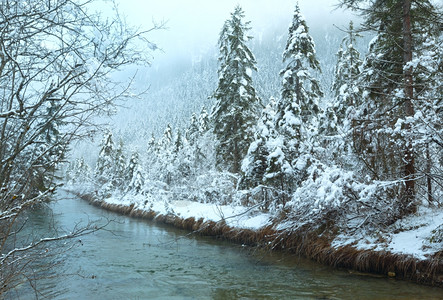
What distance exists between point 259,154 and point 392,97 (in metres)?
6.41

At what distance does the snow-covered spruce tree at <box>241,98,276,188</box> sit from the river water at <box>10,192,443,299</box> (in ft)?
12.5

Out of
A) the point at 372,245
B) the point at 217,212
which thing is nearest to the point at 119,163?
the point at 217,212

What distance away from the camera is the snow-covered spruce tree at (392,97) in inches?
366

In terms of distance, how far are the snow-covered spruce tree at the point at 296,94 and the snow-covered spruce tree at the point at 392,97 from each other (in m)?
3.52

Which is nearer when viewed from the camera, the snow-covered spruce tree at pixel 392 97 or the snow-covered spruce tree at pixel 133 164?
the snow-covered spruce tree at pixel 392 97

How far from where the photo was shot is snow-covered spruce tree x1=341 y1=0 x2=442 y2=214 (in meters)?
9.29

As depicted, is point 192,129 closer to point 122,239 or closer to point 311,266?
point 122,239

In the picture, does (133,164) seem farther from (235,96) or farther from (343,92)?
(343,92)

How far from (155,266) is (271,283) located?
3996 millimetres

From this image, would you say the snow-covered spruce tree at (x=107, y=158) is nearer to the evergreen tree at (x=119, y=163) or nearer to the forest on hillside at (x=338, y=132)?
the evergreen tree at (x=119, y=163)

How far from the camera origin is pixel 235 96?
21.2 meters

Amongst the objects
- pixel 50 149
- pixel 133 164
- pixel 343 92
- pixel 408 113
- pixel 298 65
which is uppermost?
pixel 298 65

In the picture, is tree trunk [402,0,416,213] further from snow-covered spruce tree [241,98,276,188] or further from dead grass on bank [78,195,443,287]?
snow-covered spruce tree [241,98,276,188]

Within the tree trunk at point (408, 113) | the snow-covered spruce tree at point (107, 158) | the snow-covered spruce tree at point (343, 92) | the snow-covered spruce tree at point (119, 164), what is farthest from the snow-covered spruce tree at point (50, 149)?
the snow-covered spruce tree at point (107, 158)
